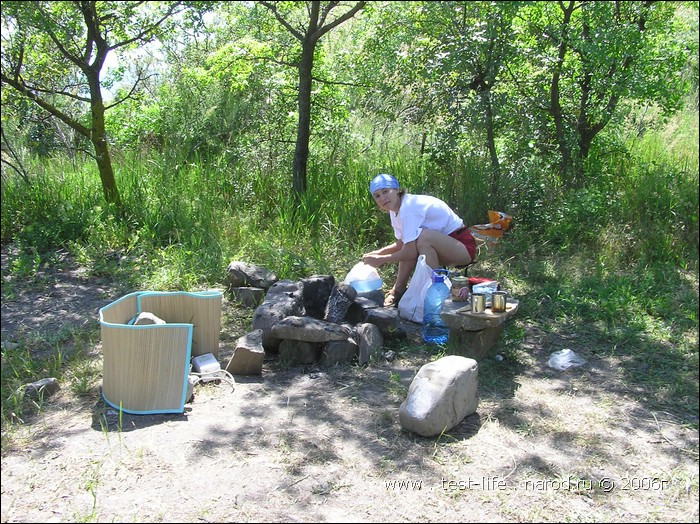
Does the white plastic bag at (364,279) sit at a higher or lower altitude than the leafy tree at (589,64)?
lower

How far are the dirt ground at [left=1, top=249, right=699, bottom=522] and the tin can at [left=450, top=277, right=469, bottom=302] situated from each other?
66cm

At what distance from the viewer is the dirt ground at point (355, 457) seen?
3109 millimetres

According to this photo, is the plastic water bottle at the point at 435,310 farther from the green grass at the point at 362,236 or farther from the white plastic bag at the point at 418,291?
the green grass at the point at 362,236

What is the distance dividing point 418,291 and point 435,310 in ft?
0.93

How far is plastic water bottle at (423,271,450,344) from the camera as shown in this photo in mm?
5316

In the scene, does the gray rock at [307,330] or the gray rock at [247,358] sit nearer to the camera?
the gray rock at [247,358]

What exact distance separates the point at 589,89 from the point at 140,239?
5.19 meters

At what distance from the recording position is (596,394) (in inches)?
170

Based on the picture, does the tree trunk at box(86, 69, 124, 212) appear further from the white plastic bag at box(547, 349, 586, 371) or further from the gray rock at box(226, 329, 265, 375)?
the white plastic bag at box(547, 349, 586, 371)

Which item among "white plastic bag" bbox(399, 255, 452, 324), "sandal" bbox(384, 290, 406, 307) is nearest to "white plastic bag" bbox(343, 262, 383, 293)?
"sandal" bbox(384, 290, 406, 307)

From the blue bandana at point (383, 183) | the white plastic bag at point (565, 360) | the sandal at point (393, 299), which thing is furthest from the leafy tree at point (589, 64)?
the white plastic bag at point (565, 360)

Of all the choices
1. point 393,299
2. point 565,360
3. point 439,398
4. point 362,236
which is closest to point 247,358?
point 439,398

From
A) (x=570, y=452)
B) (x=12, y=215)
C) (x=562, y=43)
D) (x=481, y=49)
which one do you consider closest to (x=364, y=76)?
(x=481, y=49)

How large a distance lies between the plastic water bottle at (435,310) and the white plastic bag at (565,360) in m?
0.80
